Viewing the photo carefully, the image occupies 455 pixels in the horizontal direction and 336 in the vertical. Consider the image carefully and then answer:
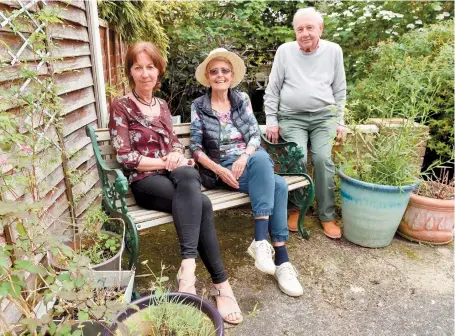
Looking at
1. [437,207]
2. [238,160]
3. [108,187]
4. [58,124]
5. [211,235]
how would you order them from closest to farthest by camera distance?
[58,124] → [211,235] → [108,187] → [238,160] → [437,207]

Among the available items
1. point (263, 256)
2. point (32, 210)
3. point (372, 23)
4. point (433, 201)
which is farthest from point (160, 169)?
point (372, 23)

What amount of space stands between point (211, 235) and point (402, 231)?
5.61ft

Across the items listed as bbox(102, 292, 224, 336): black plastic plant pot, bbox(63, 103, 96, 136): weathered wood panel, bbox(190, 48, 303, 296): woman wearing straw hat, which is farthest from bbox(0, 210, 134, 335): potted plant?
bbox(190, 48, 303, 296): woman wearing straw hat

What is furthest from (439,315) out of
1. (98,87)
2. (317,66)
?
(98,87)

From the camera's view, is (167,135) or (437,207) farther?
(437,207)

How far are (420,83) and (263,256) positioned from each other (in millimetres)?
2179

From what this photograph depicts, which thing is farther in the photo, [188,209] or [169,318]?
[188,209]

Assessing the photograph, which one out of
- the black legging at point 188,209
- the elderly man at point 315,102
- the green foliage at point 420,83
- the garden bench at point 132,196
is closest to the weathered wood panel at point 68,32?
the garden bench at point 132,196

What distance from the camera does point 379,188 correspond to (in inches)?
99.7

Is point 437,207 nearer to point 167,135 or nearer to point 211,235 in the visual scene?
point 211,235

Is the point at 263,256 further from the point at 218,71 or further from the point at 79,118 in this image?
the point at 79,118

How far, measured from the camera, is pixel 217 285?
207cm

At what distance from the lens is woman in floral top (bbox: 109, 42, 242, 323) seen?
1978mm

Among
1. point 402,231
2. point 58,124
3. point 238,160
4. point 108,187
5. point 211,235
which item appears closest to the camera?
point 58,124
